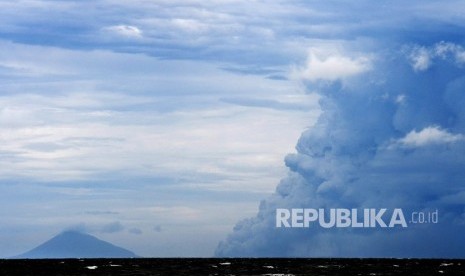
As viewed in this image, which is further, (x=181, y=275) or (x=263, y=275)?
(x=181, y=275)

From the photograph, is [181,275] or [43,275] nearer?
[43,275]

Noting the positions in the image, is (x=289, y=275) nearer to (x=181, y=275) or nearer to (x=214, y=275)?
(x=214, y=275)

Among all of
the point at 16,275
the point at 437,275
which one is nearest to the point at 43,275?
the point at 16,275

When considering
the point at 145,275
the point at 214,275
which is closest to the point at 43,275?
the point at 145,275

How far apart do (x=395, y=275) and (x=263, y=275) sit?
2805 centimetres

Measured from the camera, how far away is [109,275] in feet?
563

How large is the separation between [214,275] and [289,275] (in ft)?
55.0

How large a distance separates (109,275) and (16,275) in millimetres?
19664

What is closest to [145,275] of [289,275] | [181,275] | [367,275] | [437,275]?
[181,275]

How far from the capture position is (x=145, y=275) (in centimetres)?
18238

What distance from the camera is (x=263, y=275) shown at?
168 meters

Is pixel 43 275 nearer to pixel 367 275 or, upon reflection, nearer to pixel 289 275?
pixel 289 275

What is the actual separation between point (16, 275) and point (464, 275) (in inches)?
3655

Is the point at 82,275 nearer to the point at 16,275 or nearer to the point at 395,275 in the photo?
the point at 16,275
